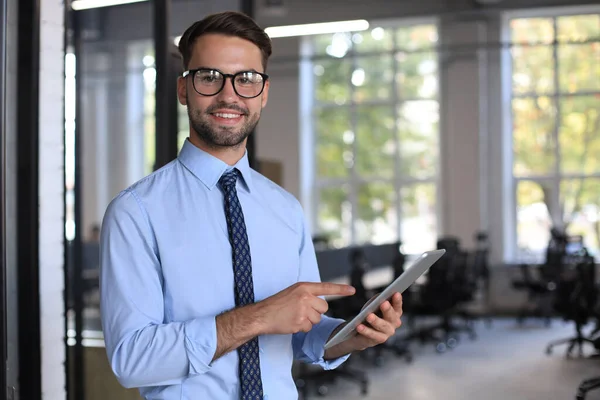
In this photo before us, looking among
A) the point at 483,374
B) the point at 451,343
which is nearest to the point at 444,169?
the point at 451,343

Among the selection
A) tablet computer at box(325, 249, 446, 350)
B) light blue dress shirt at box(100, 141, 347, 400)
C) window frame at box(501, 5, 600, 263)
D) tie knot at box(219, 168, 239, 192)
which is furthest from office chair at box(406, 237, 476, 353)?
tablet computer at box(325, 249, 446, 350)

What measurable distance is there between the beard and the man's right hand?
1.17ft

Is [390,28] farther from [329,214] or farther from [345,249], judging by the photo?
[345,249]

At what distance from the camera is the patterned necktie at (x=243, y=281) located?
4.59ft

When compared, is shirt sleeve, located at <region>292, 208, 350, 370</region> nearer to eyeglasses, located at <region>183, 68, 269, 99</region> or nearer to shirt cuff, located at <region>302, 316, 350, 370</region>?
shirt cuff, located at <region>302, 316, 350, 370</region>

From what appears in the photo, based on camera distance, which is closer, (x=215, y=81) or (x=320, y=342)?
(x=215, y=81)

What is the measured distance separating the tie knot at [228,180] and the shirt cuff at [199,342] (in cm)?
33

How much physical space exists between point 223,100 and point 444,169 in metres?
9.67

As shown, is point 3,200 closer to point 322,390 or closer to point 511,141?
point 322,390

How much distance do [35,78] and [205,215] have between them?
169 cm

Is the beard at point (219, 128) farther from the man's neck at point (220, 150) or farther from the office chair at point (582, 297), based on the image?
the office chair at point (582, 297)

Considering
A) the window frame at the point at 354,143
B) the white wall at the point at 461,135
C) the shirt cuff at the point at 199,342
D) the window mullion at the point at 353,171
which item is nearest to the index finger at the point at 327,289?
the shirt cuff at the point at 199,342

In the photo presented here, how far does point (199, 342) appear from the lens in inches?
48.7

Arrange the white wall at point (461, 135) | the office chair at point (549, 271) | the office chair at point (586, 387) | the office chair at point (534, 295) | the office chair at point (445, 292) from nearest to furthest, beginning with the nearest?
1. the office chair at point (586, 387)
2. the office chair at point (445, 292)
3. the office chair at point (549, 271)
4. the office chair at point (534, 295)
5. the white wall at point (461, 135)
